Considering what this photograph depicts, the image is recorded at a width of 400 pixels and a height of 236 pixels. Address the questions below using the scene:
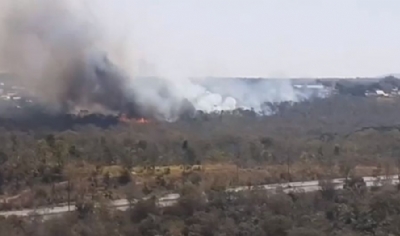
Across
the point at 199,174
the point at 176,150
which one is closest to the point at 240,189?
the point at 199,174

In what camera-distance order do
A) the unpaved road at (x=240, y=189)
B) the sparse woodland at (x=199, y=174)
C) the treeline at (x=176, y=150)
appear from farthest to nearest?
1. the treeline at (x=176, y=150)
2. the unpaved road at (x=240, y=189)
3. the sparse woodland at (x=199, y=174)

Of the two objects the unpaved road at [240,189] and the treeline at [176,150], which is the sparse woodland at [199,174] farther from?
the unpaved road at [240,189]

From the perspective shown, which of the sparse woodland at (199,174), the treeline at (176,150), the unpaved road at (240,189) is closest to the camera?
the sparse woodland at (199,174)

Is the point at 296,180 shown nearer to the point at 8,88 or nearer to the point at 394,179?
the point at 394,179

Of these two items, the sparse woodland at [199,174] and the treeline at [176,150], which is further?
the treeline at [176,150]

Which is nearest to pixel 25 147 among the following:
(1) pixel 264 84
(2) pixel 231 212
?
(2) pixel 231 212

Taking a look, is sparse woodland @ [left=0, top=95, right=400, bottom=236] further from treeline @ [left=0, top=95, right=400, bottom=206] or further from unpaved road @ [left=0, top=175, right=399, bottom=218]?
unpaved road @ [left=0, top=175, right=399, bottom=218]

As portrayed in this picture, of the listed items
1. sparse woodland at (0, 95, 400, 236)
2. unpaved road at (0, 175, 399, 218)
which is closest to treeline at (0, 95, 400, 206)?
sparse woodland at (0, 95, 400, 236)

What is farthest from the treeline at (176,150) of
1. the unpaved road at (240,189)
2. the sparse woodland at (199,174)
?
the unpaved road at (240,189)
